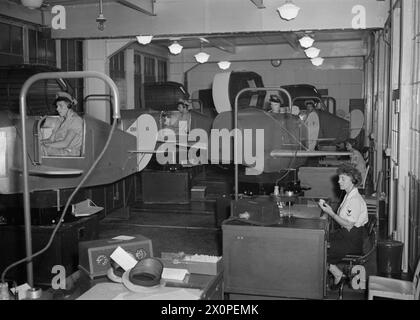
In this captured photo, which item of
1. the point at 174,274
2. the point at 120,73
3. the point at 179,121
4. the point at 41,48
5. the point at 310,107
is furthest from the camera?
the point at 120,73

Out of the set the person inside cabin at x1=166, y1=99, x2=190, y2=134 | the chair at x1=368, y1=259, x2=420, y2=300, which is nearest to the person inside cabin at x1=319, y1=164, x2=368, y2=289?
the chair at x1=368, y1=259, x2=420, y2=300

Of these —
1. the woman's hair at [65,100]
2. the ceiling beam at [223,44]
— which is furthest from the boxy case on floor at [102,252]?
the ceiling beam at [223,44]

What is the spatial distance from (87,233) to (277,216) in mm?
2432

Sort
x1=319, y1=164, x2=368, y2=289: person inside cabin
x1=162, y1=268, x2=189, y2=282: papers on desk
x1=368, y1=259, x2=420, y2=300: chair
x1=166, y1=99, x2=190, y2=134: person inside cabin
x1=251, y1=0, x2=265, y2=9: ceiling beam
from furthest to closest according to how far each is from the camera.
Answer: x1=166, y1=99, x2=190, y2=134: person inside cabin → x1=251, y1=0, x2=265, y2=9: ceiling beam → x1=319, y1=164, x2=368, y2=289: person inside cabin → x1=368, y1=259, x2=420, y2=300: chair → x1=162, y1=268, x2=189, y2=282: papers on desk

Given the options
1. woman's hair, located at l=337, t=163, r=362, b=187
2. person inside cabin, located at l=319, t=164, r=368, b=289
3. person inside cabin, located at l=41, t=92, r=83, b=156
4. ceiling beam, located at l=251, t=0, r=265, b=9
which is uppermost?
ceiling beam, located at l=251, t=0, r=265, b=9

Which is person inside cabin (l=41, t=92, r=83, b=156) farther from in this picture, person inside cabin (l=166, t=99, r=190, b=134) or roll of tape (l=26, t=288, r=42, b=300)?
person inside cabin (l=166, t=99, r=190, b=134)

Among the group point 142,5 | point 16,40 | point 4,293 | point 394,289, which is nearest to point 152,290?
point 4,293

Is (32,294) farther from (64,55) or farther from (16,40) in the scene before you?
(64,55)

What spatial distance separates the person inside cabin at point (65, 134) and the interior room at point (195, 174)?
0.01 metres

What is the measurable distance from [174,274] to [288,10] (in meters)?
4.94

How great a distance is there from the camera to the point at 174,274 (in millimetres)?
3010

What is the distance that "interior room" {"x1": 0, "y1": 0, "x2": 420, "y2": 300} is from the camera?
3166 mm

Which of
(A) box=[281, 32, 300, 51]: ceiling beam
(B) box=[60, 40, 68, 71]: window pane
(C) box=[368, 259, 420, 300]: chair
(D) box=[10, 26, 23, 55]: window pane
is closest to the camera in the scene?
(C) box=[368, 259, 420, 300]: chair

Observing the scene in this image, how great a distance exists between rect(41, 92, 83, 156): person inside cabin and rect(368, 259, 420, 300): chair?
3375 mm
